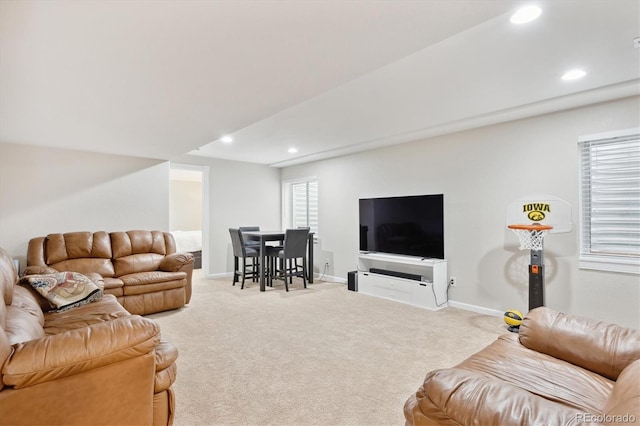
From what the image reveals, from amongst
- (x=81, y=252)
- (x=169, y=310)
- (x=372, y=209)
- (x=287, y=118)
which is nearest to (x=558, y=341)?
(x=287, y=118)

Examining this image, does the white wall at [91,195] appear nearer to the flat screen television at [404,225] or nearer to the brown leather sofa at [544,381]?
the flat screen television at [404,225]

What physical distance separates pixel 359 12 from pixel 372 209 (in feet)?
12.7

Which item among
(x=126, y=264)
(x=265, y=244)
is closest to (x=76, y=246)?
(x=126, y=264)

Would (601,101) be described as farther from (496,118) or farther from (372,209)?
(372,209)

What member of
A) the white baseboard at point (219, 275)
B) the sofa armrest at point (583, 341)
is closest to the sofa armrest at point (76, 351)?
the sofa armrest at point (583, 341)

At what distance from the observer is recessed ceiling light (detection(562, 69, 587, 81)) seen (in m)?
2.63

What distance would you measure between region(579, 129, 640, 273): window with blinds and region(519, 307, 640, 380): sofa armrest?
2032 millimetres

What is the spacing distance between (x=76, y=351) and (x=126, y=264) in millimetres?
3381

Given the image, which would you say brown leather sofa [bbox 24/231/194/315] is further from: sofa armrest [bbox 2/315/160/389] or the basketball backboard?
the basketball backboard

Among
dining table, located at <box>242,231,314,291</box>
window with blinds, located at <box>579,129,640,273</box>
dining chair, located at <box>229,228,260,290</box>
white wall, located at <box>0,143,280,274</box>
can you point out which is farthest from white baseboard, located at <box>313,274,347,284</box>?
window with blinds, located at <box>579,129,640,273</box>

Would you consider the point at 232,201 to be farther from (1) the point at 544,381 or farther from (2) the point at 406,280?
(1) the point at 544,381

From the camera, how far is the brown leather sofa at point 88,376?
121 centimetres

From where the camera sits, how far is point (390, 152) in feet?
17.0

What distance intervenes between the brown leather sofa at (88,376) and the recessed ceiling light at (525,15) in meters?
2.62
